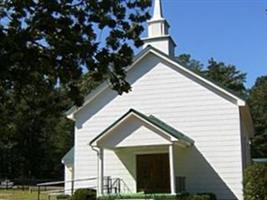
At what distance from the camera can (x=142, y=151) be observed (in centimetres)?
2398

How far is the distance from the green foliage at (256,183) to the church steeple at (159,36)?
9572 millimetres

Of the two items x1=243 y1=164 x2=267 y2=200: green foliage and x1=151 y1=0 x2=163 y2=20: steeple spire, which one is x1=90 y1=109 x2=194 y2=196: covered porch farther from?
x1=151 y1=0 x2=163 y2=20: steeple spire

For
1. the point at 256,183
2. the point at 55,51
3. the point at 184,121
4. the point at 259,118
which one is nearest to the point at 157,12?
the point at 184,121

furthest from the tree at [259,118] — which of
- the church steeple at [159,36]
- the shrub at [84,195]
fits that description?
the shrub at [84,195]

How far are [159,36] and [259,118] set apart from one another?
3802 cm

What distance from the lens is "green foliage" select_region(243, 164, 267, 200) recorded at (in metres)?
20.7

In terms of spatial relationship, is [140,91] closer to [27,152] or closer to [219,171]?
[219,171]

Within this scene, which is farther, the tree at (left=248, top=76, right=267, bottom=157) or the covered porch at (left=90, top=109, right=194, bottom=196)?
the tree at (left=248, top=76, right=267, bottom=157)

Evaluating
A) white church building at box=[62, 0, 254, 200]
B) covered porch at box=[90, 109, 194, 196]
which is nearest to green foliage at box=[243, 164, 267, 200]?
white church building at box=[62, 0, 254, 200]

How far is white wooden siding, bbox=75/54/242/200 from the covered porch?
0.28m

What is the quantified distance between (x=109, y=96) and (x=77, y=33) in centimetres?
1587

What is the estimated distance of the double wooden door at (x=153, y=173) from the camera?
23.7 metres

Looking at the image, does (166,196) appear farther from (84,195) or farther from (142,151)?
(142,151)

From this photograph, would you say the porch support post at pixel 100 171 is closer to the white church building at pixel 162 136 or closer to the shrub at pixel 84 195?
the white church building at pixel 162 136
